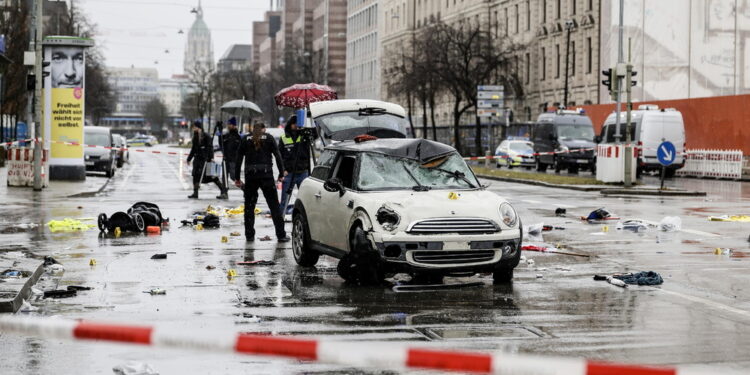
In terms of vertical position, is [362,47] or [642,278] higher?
[362,47]

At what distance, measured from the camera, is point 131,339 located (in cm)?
429

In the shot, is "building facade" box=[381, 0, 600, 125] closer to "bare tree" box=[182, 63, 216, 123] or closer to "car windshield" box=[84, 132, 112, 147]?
"car windshield" box=[84, 132, 112, 147]

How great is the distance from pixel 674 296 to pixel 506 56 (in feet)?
234

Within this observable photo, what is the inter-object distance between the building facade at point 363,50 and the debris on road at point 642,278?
110 meters

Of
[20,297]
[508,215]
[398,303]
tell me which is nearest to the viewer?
[20,297]

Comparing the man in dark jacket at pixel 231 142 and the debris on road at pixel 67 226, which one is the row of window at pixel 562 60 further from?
the debris on road at pixel 67 226

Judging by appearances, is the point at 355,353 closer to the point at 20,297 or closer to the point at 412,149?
the point at 20,297

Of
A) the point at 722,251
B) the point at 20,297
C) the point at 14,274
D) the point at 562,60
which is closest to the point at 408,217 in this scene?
the point at 20,297

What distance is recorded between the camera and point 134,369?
23.3 feet

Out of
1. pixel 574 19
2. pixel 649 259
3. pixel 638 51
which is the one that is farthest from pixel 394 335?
pixel 574 19

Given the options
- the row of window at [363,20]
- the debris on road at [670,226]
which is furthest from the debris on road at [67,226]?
the row of window at [363,20]

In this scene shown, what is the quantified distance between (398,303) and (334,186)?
2.57m

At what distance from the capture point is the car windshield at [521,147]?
58.1 metres

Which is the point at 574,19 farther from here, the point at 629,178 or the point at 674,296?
the point at 674,296
